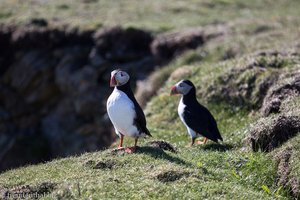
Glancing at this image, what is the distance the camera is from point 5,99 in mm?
28156

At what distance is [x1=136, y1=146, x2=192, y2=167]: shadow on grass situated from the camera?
10.8m

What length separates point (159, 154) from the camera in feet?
36.9

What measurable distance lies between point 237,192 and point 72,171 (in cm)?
287

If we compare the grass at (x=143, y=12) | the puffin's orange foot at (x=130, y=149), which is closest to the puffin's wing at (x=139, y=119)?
the puffin's orange foot at (x=130, y=149)

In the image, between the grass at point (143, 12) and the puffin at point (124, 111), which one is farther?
the grass at point (143, 12)

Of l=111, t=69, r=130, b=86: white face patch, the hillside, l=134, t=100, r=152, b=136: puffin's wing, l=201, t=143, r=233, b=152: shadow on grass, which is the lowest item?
l=201, t=143, r=233, b=152: shadow on grass

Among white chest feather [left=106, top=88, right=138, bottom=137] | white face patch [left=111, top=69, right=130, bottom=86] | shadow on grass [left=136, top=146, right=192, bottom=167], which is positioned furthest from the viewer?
white face patch [left=111, top=69, right=130, bottom=86]

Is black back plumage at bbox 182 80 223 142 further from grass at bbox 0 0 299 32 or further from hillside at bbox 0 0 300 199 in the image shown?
grass at bbox 0 0 299 32

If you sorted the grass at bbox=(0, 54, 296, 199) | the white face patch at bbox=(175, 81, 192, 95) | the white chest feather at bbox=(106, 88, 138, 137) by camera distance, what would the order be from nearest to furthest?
1. the grass at bbox=(0, 54, 296, 199)
2. the white chest feather at bbox=(106, 88, 138, 137)
3. the white face patch at bbox=(175, 81, 192, 95)

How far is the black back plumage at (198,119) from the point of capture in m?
12.7

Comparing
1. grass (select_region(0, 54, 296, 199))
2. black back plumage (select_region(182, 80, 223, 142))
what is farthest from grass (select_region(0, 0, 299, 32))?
grass (select_region(0, 54, 296, 199))

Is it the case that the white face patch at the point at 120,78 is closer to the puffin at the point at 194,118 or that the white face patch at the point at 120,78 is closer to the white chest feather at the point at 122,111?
the white chest feather at the point at 122,111

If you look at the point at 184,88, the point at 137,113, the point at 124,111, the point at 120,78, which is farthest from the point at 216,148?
the point at 120,78

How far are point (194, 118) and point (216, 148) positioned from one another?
0.81 m
